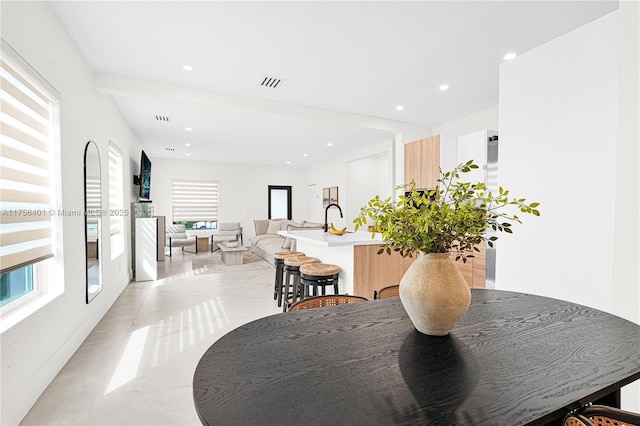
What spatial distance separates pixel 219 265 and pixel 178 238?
2.35 m

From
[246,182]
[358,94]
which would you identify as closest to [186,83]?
[358,94]

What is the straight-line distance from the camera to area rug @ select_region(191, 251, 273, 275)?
232 inches

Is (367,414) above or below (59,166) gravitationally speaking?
below

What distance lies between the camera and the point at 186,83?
11.6 feet

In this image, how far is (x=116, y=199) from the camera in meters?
4.31

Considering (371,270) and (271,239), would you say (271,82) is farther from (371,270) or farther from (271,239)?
(271,239)

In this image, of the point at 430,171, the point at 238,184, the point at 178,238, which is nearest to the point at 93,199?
the point at 430,171

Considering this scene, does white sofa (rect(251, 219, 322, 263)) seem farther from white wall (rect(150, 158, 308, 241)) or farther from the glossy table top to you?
the glossy table top

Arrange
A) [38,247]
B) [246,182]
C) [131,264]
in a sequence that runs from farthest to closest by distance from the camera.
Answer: [246,182] < [131,264] < [38,247]

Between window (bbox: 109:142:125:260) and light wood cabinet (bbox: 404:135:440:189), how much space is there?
4233 millimetres

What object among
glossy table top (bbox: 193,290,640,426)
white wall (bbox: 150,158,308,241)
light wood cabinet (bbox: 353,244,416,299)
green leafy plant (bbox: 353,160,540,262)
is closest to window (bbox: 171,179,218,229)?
white wall (bbox: 150,158,308,241)

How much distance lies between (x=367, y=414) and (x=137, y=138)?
6849mm

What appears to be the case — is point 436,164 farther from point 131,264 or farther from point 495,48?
point 131,264

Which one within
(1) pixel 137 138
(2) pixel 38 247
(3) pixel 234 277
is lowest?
(3) pixel 234 277
